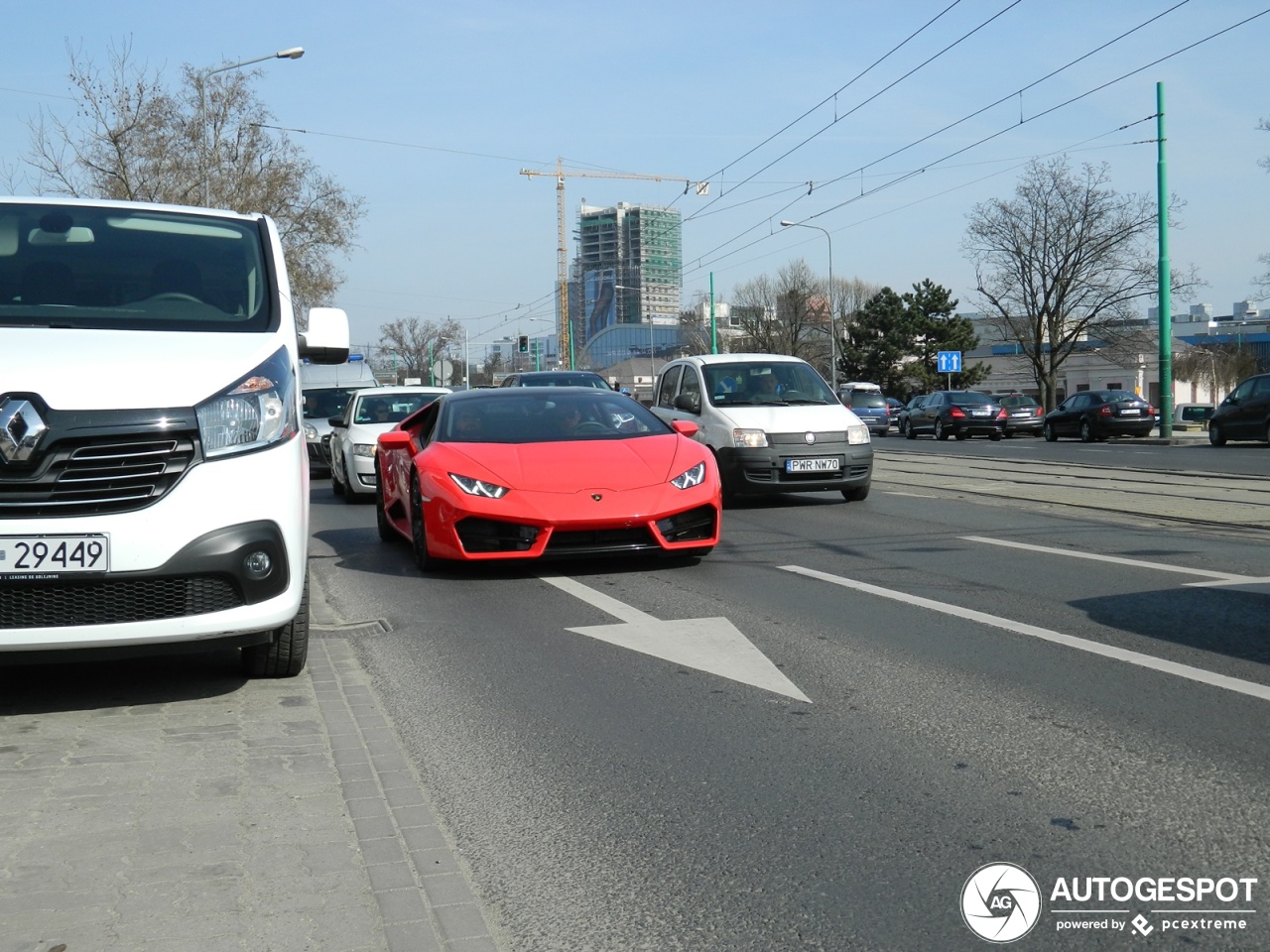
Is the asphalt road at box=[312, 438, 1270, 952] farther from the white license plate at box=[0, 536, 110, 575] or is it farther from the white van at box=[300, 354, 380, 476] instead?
the white van at box=[300, 354, 380, 476]

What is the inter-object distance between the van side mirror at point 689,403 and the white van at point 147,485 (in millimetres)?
9281

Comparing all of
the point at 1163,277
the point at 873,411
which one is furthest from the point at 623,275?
the point at 1163,277

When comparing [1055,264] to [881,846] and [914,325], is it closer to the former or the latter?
[914,325]

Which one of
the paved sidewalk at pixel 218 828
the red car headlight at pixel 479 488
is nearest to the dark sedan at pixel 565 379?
the red car headlight at pixel 479 488

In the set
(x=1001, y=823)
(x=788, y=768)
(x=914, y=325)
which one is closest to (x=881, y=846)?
(x=1001, y=823)

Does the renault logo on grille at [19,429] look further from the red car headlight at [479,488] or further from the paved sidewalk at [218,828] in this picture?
the red car headlight at [479,488]

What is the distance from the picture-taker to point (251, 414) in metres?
5.19

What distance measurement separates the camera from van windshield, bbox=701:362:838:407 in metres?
14.5

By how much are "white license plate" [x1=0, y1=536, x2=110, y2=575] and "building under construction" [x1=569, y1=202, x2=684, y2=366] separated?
488 feet

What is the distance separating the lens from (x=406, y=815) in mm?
3912

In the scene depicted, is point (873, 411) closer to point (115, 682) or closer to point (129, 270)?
point (129, 270)

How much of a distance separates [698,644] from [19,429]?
10.4 feet

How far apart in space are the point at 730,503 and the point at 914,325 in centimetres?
6862

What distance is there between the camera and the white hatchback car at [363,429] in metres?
15.7
